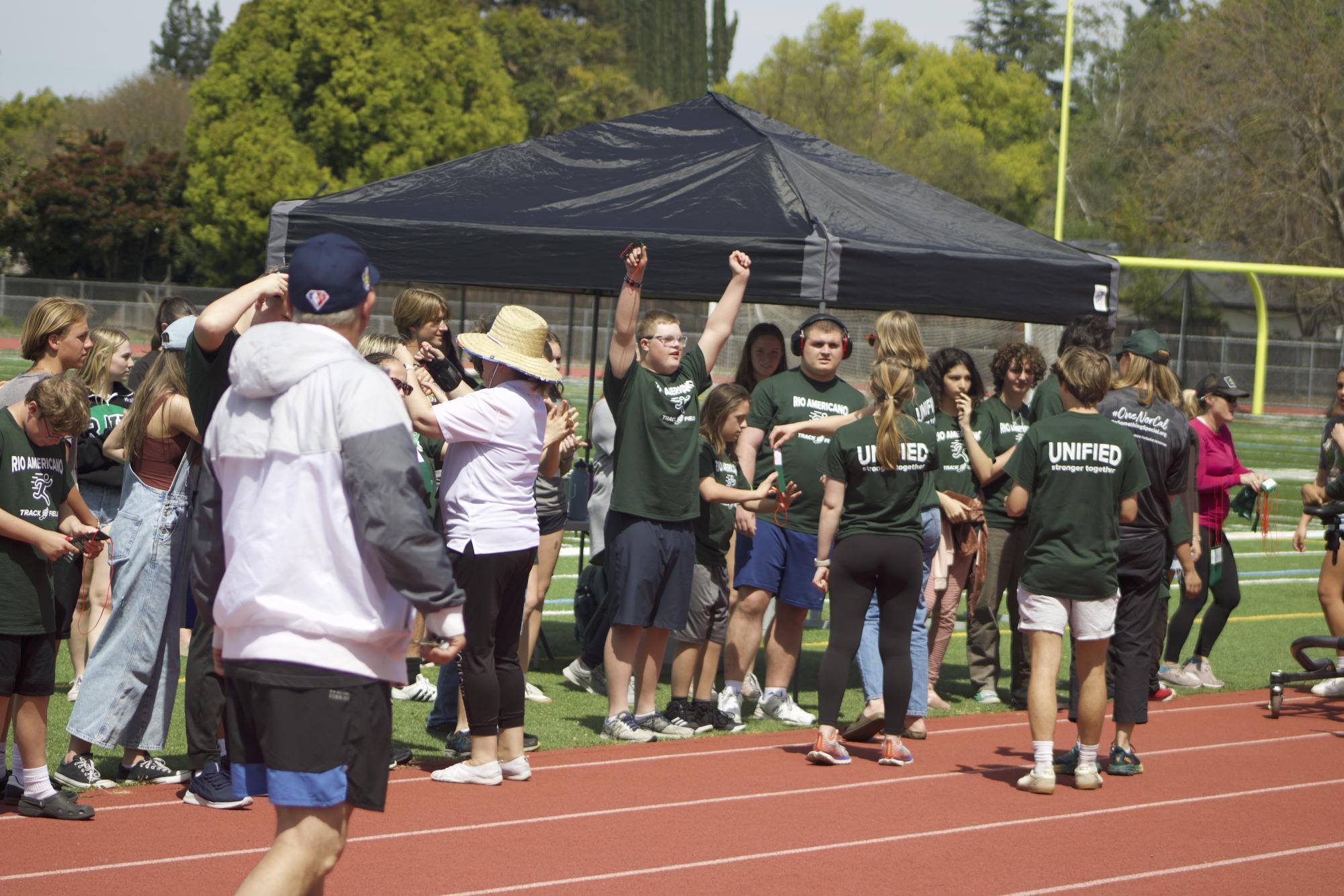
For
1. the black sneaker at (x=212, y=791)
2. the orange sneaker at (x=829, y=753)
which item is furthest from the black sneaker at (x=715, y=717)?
the black sneaker at (x=212, y=791)

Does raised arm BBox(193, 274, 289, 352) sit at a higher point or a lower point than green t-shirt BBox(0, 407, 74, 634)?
higher

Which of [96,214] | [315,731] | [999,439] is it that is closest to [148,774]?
[315,731]

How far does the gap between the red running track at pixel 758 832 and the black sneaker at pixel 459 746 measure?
327 mm

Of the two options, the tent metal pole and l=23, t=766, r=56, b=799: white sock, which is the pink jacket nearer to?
the tent metal pole

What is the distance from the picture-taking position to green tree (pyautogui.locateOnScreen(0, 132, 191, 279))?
41.7 m

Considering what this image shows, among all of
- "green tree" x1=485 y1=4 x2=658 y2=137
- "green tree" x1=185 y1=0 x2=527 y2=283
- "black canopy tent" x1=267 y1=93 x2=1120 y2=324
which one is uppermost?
"green tree" x1=485 y1=4 x2=658 y2=137

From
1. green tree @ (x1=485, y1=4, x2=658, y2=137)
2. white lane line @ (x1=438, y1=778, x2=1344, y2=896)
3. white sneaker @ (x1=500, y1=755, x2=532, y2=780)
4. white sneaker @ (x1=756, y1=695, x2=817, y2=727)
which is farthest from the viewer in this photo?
green tree @ (x1=485, y1=4, x2=658, y2=137)

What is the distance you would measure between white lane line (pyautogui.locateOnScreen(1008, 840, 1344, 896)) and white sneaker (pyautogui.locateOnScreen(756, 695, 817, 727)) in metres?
2.64

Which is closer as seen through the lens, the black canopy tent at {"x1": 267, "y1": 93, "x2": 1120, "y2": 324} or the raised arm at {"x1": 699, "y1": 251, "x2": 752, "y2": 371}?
the raised arm at {"x1": 699, "y1": 251, "x2": 752, "y2": 371}

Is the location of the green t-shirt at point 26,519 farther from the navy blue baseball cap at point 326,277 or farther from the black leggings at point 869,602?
the black leggings at point 869,602

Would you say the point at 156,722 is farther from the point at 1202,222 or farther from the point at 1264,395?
the point at 1202,222

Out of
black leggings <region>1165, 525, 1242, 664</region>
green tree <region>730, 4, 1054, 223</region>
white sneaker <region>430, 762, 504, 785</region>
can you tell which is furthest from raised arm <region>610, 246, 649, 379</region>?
green tree <region>730, 4, 1054, 223</region>

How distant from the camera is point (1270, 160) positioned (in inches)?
1393

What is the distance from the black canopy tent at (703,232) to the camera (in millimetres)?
8195
